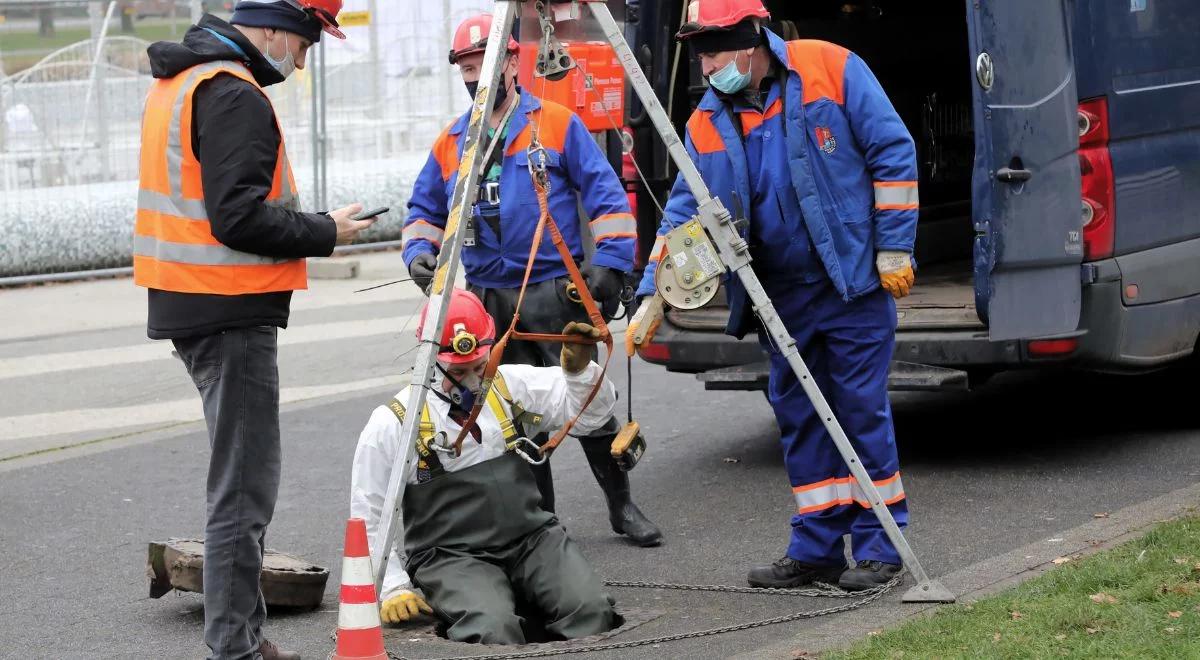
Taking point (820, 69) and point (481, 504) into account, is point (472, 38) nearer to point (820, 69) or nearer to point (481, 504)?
point (820, 69)

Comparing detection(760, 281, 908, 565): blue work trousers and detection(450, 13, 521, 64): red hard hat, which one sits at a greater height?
detection(450, 13, 521, 64): red hard hat

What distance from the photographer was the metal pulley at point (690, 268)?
5285 mm

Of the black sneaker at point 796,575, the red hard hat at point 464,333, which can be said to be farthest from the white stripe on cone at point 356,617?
the black sneaker at point 796,575

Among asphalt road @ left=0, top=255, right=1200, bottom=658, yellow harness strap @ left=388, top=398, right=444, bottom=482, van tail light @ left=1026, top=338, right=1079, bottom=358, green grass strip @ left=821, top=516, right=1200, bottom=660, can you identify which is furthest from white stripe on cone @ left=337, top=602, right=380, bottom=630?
van tail light @ left=1026, top=338, right=1079, bottom=358

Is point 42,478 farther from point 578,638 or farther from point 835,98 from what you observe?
point 835,98

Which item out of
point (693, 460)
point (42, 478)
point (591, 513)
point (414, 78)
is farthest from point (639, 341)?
point (414, 78)

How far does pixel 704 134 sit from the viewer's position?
5766 millimetres

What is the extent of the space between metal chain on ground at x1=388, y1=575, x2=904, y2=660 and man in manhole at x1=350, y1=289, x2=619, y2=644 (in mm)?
237

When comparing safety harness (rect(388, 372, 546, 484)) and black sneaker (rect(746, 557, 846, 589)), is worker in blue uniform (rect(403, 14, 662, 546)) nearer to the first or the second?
safety harness (rect(388, 372, 546, 484))

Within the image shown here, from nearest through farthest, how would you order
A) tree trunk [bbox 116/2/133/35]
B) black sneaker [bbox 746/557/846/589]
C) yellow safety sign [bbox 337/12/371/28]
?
black sneaker [bbox 746/557/846/589]
tree trunk [bbox 116/2/133/35]
yellow safety sign [bbox 337/12/371/28]

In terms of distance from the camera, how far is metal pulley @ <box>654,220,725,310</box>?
5.29 meters

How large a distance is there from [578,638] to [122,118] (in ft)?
32.1

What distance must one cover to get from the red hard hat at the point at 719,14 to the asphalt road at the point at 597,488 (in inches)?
72.8

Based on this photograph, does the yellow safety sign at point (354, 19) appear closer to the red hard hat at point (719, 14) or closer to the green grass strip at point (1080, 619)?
the red hard hat at point (719, 14)
